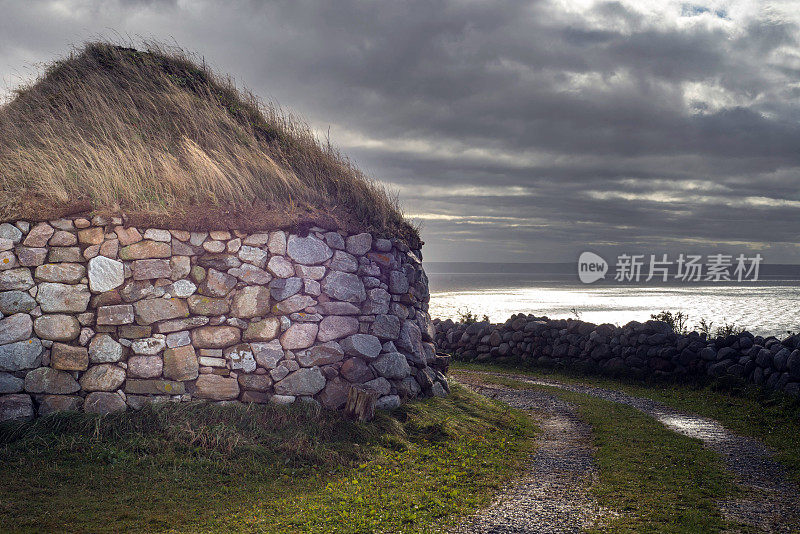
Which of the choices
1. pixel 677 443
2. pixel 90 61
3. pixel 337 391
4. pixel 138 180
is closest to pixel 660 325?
pixel 677 443

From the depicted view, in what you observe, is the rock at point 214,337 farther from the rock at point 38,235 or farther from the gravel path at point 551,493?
the gravel path at point 551,493

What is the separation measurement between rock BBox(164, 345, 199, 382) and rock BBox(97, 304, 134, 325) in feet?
2.47

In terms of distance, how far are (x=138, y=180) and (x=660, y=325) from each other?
13938 millimetres

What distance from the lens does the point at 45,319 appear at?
7660mm

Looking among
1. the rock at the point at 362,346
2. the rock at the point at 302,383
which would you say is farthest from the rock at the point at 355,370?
the rock at the point at 302,383

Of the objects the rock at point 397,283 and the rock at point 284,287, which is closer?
the rock at point 284,287

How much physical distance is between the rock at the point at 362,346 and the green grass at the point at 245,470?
1083 millimetres

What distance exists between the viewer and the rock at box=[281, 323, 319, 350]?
8477 mm

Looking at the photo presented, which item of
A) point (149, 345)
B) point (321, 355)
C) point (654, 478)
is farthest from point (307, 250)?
point (654, 478)

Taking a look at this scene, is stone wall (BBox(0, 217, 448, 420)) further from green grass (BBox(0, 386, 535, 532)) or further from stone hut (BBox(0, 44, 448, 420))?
green grass (BBox(0, 386, 535, 532))

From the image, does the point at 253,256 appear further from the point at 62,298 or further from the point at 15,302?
the point at 15,302

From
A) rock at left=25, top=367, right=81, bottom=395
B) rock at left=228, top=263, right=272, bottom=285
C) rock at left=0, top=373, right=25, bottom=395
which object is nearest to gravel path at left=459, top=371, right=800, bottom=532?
rock at left=228, top=263, right=272, bottom=285

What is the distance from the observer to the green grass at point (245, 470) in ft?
18.0

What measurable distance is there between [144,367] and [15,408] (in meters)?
1.74
